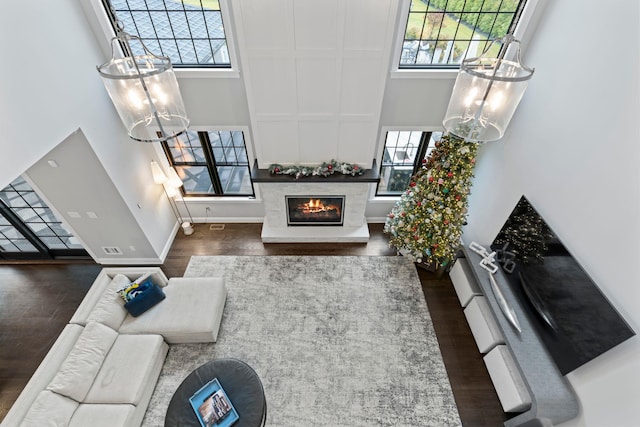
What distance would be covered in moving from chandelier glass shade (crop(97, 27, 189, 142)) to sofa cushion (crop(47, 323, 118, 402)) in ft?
8.62

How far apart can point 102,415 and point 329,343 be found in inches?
104

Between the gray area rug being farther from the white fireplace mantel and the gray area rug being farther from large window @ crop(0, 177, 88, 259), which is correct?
large window @ crop(0, 177, 88, 259)

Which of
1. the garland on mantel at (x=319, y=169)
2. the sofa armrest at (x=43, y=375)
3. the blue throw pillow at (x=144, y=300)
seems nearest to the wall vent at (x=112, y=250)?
the blue throw pillow at (x=144, y=300)

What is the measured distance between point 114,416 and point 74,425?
0.36m

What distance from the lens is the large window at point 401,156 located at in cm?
518

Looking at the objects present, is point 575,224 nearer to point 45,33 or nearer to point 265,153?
point 265,153

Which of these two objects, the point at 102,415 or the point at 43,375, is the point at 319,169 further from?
the point at 43,375

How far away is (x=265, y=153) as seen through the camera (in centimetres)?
490

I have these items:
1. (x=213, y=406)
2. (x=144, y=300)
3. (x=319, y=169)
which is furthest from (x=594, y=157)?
(x=144, y=300)

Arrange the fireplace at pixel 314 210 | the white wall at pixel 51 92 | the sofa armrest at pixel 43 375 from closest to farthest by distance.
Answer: the white wall at pixel 51 92
the sofa armrest at pixel 43 375
the fireplace at pixel 314 210

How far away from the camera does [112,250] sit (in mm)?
5234

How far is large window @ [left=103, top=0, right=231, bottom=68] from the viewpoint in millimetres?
3913

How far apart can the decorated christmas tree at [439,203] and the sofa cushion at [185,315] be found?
2.93 meters

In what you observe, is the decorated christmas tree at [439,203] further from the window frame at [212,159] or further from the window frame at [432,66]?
the window frame at [212,159]
